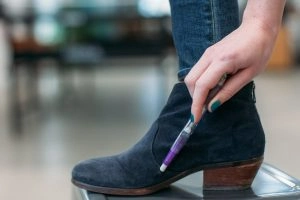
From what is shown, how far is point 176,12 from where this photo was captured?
816mm

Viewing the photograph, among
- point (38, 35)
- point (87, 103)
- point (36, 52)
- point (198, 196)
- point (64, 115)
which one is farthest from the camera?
point (87, 103)

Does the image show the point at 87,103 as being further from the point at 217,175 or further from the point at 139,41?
the point at 217,175

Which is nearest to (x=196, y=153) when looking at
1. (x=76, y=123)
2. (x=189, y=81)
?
(x=189, y=81)

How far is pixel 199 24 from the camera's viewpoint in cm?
78

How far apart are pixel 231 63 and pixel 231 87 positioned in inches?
1.5

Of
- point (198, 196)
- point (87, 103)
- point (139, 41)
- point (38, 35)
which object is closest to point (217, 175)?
point (198, 196)

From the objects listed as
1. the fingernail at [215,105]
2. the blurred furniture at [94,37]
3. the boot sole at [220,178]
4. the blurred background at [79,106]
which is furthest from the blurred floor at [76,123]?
the fingernail at [215,105]

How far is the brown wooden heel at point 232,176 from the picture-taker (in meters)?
0.81

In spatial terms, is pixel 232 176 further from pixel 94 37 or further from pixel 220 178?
pixel 94 37

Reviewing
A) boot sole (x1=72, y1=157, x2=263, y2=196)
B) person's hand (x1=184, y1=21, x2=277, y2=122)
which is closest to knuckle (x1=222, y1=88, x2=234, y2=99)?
person's hand (x1=184, y1=21, x2=277, y2=122)

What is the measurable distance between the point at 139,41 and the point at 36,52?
612 mm

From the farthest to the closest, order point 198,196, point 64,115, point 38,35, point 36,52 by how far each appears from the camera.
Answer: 1. point 64,115
2. point 38,35
3. point 36,52
4. point 198,196

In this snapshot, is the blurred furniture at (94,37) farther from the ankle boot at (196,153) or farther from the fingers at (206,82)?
the fingers at (206,82)

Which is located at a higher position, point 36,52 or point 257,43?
point 257,43
